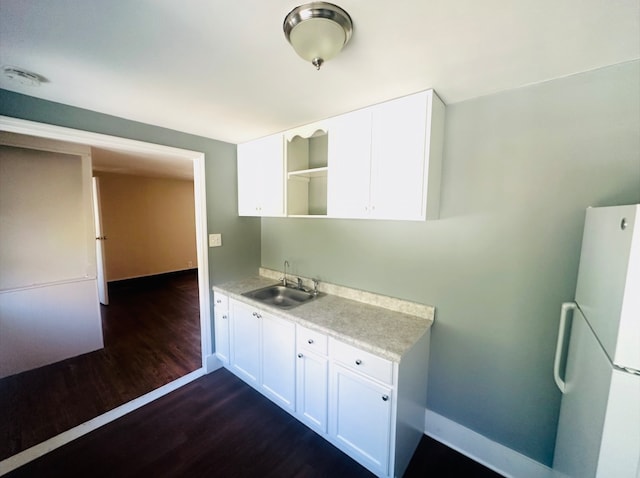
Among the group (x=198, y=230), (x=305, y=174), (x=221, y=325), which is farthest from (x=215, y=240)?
(x=305, y=174)

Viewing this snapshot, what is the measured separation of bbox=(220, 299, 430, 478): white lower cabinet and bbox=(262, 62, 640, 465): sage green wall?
31 centimetres

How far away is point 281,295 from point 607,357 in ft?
7.20

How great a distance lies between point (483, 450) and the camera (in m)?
1.61

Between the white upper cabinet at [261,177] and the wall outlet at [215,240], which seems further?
the wall outlet at [215,240]

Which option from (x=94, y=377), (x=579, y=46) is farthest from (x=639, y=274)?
(x=94, y=377)

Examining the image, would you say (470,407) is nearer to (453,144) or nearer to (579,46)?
(453,144)

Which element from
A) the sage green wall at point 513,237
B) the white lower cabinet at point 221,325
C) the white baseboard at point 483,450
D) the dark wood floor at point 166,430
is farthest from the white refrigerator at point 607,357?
the white lower cabinet at point 221,325

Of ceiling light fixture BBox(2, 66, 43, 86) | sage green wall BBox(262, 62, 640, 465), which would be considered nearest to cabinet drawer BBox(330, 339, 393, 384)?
sage green wall BBox(262, 62, 640, 465)

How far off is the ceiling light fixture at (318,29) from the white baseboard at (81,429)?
2777 mm

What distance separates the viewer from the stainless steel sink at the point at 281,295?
2.35 m

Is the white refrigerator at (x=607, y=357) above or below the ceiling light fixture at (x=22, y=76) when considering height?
below

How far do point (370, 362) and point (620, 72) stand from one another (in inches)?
74.9

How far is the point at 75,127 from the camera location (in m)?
1.72

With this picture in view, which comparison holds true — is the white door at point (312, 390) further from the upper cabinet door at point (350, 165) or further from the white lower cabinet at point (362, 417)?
the upper cabinet door at point (350, 165)
